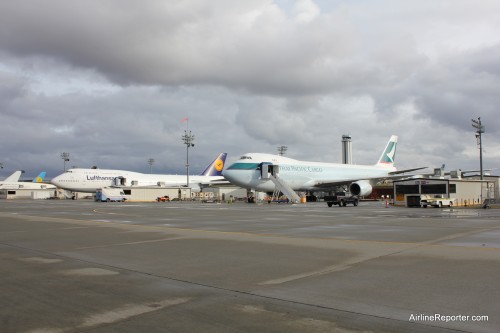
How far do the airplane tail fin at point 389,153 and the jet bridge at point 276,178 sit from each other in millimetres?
29055

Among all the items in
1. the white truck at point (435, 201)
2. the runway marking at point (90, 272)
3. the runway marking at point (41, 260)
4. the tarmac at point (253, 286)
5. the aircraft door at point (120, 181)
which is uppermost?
the aircraft door at point (120, 181)

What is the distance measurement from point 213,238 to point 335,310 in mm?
9144

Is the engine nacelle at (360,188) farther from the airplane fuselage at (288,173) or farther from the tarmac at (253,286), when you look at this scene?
the tarmac at (253,286)

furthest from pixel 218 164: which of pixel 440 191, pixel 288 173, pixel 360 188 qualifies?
pixel 440 191

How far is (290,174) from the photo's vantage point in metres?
56.1

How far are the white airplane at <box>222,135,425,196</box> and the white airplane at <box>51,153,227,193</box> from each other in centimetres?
4005

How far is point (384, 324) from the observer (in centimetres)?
512

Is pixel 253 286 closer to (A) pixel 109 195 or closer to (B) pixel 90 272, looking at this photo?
(B) pixel 90 272

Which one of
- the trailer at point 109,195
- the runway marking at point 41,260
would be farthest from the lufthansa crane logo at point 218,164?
the runway marking at point 41,260

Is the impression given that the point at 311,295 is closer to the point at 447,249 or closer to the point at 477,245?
the point at 447,249

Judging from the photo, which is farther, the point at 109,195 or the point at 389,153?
the point at 389,153

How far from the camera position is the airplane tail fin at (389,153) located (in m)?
75.8

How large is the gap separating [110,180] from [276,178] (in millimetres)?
44885

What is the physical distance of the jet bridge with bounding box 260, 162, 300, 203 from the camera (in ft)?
173
